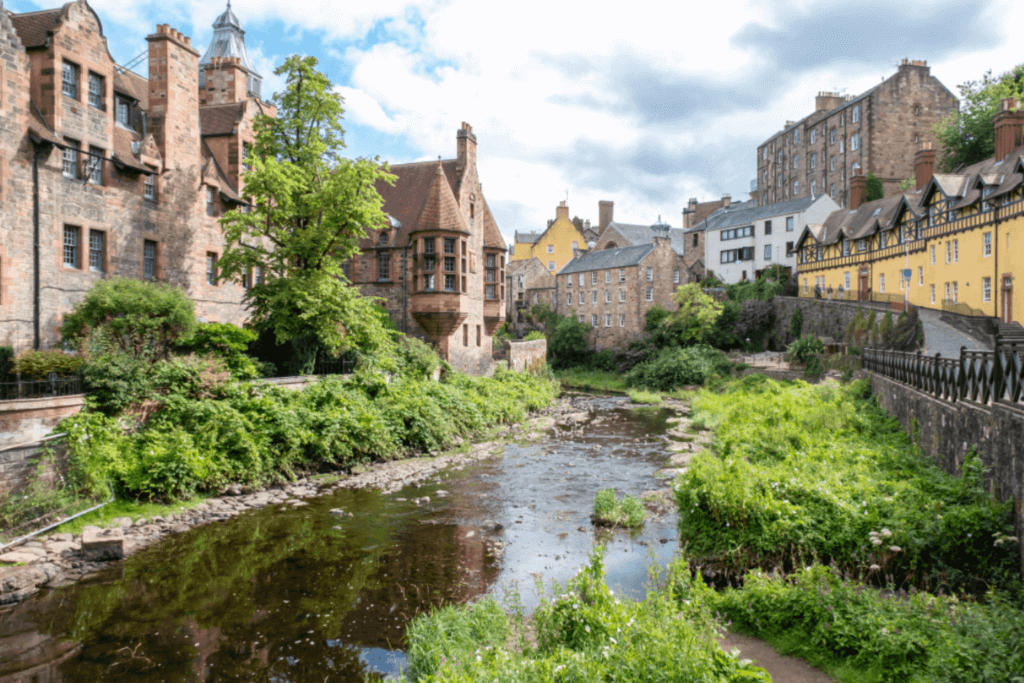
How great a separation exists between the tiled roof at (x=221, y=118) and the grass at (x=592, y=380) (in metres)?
27.5

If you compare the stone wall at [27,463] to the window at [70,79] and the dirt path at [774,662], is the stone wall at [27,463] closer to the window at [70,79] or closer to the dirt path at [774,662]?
the window at [70,79]

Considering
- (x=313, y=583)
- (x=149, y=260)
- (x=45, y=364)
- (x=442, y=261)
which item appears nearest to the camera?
(x=313, y=583)

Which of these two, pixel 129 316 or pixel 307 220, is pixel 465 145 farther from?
pixel 129 316

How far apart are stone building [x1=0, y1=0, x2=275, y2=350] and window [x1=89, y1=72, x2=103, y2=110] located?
0.04 m

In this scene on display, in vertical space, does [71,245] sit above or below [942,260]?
below

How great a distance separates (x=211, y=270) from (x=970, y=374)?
25.6 metres

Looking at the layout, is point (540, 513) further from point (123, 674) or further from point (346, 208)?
point (346, 208)

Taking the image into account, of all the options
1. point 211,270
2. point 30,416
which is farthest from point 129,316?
point 211,270

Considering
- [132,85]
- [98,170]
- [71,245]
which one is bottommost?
[71,245]

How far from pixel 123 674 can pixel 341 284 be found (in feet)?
56.1

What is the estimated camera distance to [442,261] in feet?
97.8

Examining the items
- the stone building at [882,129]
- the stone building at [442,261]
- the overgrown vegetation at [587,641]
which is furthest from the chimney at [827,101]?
the overgrown vegetation at [587,641]

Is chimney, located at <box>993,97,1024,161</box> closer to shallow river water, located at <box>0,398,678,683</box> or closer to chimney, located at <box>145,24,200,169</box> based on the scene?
shallow river water, located at <box>0,398,678,683</box>

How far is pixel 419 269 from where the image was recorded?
3034 cm
